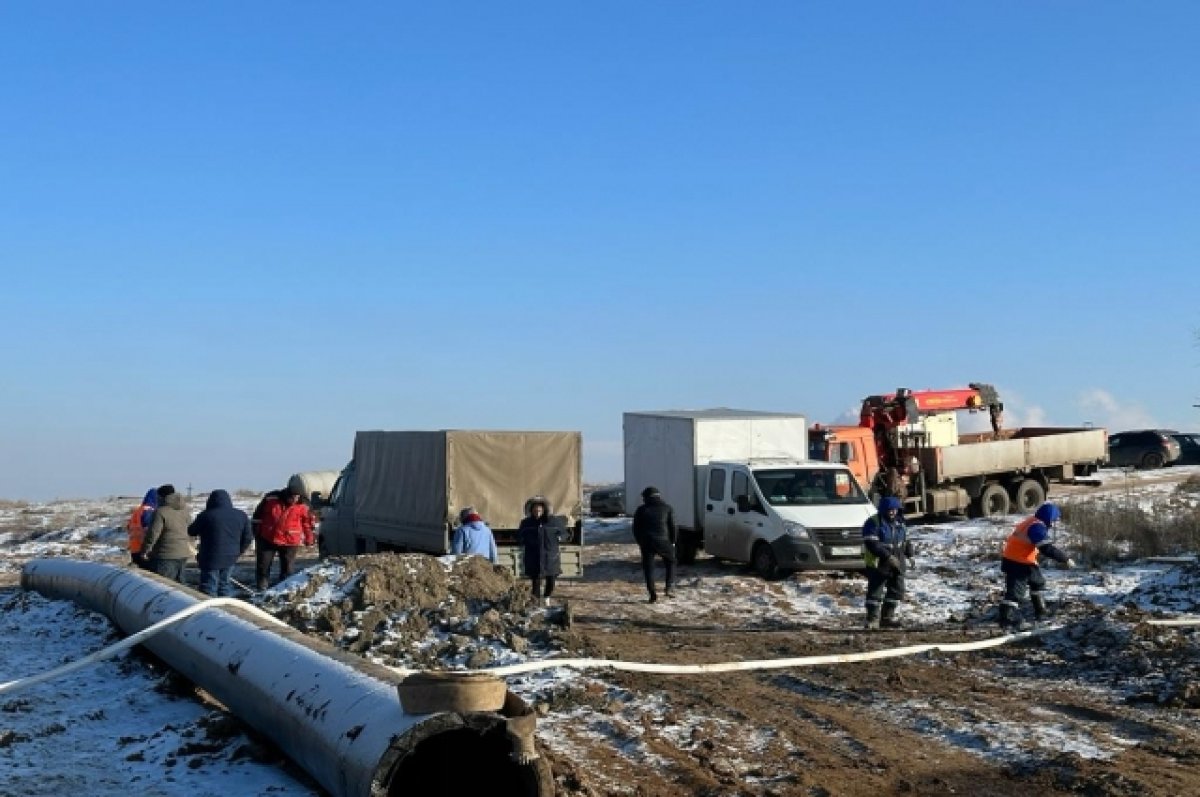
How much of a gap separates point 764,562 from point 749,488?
1280 mm

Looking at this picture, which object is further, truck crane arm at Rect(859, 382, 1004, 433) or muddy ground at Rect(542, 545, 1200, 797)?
truck crane arm at Rect(859, 382, 1004, 433)

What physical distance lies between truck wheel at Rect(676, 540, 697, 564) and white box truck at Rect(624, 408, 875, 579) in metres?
0.02

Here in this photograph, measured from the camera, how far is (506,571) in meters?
16.0

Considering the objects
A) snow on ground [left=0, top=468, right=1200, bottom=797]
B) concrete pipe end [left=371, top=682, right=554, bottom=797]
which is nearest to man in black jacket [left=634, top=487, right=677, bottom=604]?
snow on ground [left=0, top=468, right=1200, bottom=797]

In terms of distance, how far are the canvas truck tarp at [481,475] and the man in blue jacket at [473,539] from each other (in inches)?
115

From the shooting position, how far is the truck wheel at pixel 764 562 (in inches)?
793

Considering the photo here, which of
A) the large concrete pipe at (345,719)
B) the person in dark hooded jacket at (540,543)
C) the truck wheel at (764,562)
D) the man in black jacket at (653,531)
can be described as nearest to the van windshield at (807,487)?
the truck wheel at (764,562)

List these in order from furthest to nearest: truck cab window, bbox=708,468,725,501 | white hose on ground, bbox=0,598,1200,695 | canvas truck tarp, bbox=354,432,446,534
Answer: truck cab window, bbox=708,468,725,501 < canvas truck tarp, bbox=354,432,446,534 < white hose on ground, bbox=0,598,1200,695

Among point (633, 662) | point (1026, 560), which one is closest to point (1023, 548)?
point (1026, 560)

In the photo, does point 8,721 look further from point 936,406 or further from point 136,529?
point 936,406

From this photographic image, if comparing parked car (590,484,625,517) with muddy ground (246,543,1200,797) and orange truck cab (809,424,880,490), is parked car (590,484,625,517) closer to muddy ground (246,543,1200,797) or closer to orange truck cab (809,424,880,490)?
orange truck cab (809,424,880,490)

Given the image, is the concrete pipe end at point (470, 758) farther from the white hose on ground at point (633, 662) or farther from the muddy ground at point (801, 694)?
the white hose on ground at point (633, 662)

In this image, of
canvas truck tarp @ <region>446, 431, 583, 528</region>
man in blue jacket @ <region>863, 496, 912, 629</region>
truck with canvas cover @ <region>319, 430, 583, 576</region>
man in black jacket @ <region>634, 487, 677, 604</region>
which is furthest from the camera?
canvas truck tarp @ <region>446, 431, 583, 528</region>

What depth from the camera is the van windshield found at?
20825 mm
